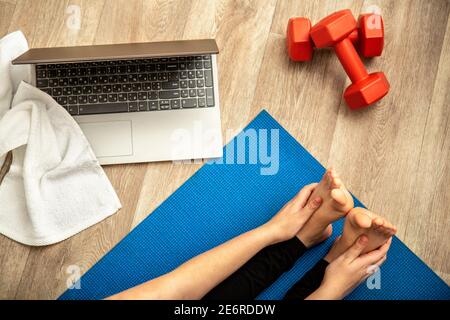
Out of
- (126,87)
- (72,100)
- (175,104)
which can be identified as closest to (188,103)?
(175,104)

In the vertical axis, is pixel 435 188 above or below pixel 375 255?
above

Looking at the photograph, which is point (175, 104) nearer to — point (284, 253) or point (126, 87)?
point (126, 87)

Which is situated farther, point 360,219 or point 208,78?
point 208,78

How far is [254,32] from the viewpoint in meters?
1.04

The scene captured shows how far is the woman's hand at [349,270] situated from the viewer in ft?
3.08

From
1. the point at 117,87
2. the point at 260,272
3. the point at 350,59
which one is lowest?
the point at 260,272

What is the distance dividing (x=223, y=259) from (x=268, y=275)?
0.12m

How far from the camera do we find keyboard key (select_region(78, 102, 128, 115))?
97 cm

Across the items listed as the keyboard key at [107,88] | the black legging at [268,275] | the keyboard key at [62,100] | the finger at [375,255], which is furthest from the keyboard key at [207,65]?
the finger at [375,255]

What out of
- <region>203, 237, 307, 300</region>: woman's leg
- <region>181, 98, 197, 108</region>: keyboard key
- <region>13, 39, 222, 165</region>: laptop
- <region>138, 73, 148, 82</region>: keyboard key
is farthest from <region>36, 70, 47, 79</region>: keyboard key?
<region>203, 237, 307, 300</region>: woman's leg

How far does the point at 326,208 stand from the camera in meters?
0.93

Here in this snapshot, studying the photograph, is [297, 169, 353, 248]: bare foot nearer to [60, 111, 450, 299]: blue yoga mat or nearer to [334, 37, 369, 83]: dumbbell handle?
[60, 111, 450, 299]: blue yoga mat

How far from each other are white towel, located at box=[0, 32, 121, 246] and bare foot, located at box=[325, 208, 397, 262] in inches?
21.1

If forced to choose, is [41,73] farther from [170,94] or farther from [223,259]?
[223,259]
